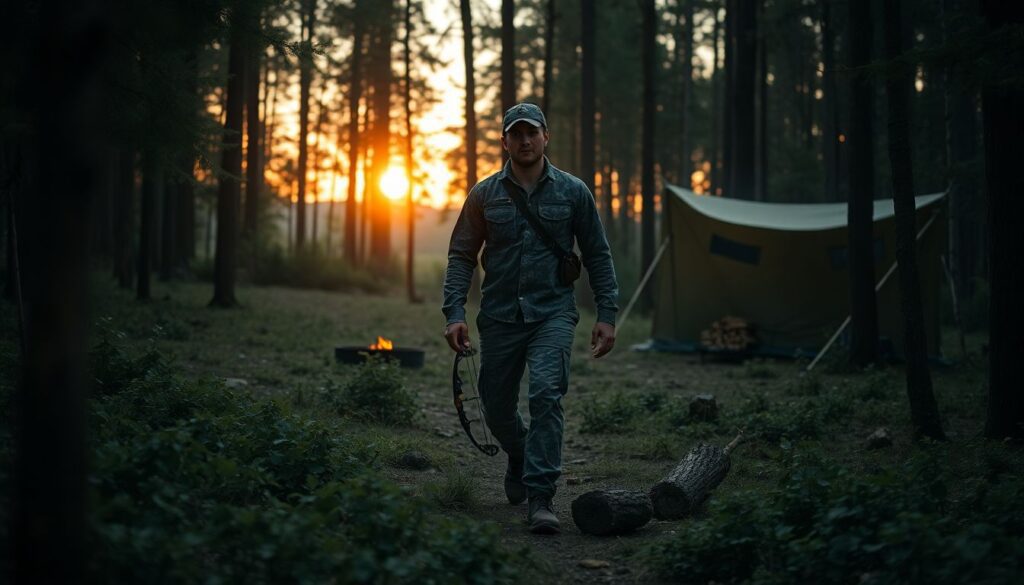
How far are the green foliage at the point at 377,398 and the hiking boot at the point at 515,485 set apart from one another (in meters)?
2.75

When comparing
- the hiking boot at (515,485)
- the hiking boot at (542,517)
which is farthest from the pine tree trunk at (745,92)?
the hiking boot at (542,517)

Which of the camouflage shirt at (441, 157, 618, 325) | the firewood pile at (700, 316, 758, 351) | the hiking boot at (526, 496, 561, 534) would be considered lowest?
the hiking boot at (526, 496, 561, 534)

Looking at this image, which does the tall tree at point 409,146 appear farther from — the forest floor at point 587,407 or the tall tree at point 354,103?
the forest floor at point 587,407

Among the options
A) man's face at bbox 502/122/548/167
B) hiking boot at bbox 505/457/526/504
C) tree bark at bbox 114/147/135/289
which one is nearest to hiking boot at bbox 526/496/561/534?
hiking boot at bbox 505/457/526/504

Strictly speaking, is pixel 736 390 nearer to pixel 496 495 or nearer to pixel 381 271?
pixel 496 495

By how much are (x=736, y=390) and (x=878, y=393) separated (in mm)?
1855

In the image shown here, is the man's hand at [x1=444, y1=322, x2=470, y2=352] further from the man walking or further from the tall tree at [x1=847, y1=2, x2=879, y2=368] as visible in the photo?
the tall tree at [x1=847, y1=2, x2=879, y2=368]

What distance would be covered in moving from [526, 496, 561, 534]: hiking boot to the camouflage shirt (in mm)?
1044

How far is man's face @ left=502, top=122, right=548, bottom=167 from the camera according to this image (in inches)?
213

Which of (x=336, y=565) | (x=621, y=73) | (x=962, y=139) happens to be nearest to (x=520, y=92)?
(x=621, y=73)

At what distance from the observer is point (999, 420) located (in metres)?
7.36

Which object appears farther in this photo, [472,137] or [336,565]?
[472,137]

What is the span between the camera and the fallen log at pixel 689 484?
18.7 feet

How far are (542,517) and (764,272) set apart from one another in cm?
1235
